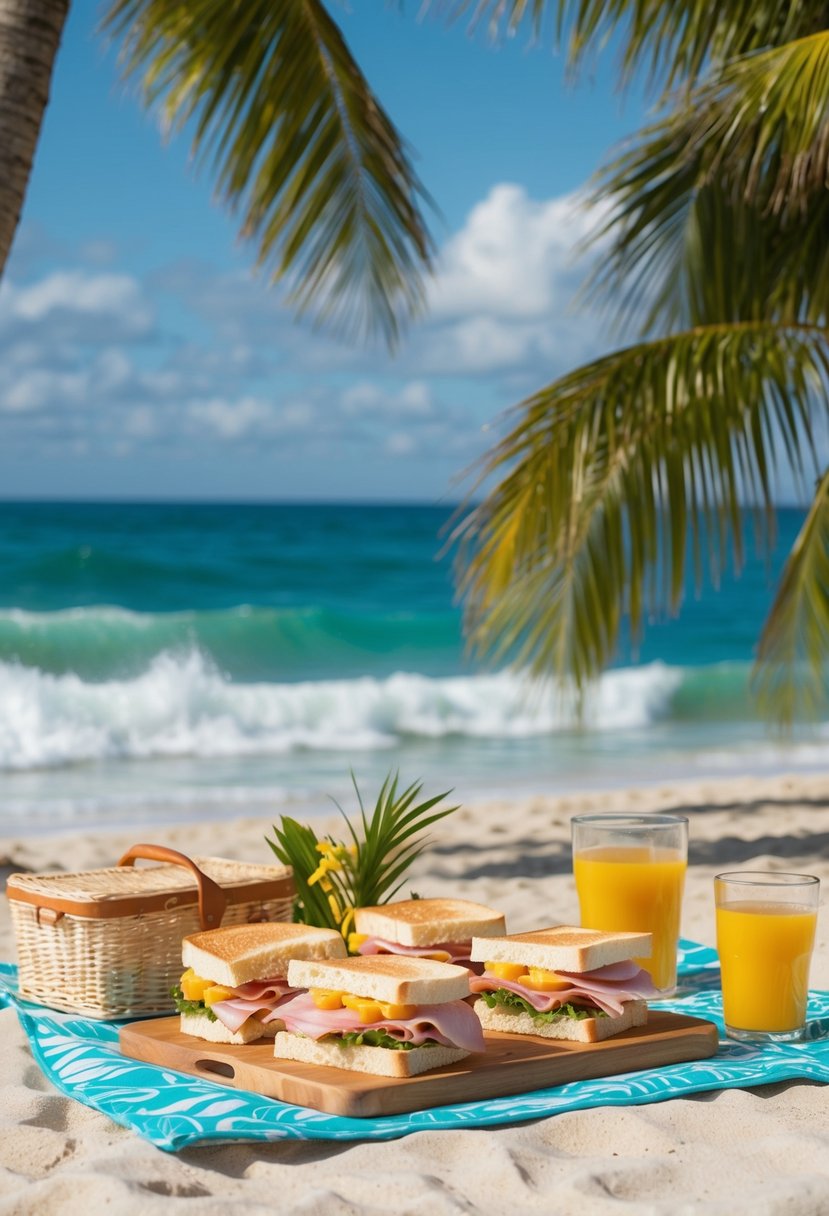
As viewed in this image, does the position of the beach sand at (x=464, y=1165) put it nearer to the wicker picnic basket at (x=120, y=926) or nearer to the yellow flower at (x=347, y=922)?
the wicker picnic basket at (x=120, y=926)

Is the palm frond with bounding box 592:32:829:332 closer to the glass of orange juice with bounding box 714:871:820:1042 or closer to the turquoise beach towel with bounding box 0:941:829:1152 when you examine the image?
the glass of orange juice with bounding box 714:871:820:1042

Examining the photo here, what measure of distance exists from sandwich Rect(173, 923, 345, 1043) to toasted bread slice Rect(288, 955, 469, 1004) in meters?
0.11

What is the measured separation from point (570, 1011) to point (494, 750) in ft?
30.0

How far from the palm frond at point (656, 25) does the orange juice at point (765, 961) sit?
411 cm

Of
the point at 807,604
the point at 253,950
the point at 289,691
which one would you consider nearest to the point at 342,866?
the point at 253,950

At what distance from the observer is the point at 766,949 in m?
2.86

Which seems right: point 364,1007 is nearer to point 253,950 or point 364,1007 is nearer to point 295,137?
point 253,950

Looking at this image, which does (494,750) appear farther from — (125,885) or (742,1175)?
(742,1175)

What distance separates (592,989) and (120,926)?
40.6 inches

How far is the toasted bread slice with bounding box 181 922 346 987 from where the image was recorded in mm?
2631

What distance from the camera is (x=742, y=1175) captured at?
2.27 meters

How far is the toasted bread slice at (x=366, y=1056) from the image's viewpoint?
247 centimetres

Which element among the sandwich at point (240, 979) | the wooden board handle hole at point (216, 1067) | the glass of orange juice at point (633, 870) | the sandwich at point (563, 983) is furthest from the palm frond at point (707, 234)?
the wooden board handle hole at point (216, 1067)

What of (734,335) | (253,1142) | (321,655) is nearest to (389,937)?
(253,1142)
